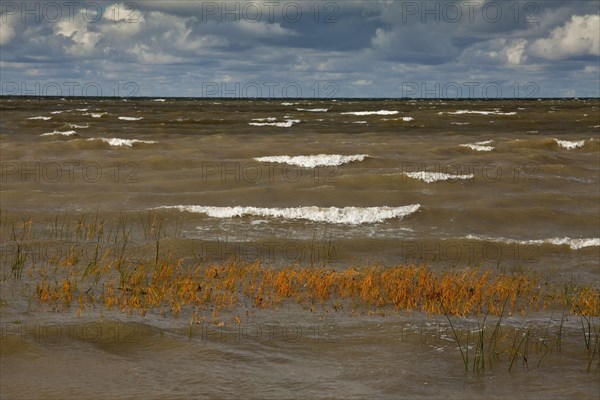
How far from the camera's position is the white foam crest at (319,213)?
71.6 ft

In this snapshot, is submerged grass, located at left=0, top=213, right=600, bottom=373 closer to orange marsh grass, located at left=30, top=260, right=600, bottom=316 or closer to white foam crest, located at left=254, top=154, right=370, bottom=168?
orange marsh grass, located at left=30, top=260, right=600, bottom=316

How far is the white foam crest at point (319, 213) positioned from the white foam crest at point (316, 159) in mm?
11277

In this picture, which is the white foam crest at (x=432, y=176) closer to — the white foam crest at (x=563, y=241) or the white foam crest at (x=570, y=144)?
the white foam crest at (x=563, y=241)

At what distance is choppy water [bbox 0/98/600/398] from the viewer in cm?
841

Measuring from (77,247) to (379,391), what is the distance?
10765 mm

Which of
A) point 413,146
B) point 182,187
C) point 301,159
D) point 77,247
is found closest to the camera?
point 77,247

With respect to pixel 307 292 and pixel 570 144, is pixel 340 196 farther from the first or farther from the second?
pixel 570 144

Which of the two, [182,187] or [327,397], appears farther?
[182,187]

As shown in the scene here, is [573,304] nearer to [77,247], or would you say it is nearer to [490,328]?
[490,328]

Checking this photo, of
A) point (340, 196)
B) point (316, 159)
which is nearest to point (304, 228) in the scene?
point (340, 196)

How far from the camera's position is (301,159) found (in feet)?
114

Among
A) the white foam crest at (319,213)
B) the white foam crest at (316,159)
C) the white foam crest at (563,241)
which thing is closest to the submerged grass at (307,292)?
the white foam crest at (563,241)

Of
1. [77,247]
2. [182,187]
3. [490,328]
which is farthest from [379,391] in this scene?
[182,187]

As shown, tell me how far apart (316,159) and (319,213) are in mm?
12968
